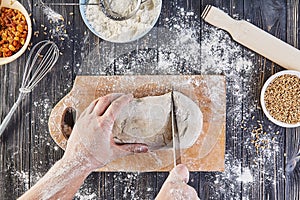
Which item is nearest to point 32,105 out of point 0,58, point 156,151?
point 0,58

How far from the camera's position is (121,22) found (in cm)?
134

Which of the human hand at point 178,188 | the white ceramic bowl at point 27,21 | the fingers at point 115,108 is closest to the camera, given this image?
the human hand at point 178,188

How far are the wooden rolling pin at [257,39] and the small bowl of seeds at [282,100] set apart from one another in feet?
0.14

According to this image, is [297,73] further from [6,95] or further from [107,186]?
[6,95]

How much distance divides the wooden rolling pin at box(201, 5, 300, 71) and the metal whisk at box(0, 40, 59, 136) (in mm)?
451

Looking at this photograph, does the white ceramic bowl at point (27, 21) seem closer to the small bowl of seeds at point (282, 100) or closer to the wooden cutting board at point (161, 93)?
the wooden cutting board at point (161, 93)

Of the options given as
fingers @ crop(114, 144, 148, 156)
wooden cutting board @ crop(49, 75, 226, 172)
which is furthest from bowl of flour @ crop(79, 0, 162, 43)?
fingers @ crop(114, 144, 148, 156)

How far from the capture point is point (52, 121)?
1367mm

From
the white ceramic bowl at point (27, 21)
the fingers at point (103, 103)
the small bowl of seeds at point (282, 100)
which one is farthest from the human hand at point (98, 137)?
the small bowl of seeds at point (282, 100)

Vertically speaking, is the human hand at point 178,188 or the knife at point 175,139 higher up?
the knife at point 175,139

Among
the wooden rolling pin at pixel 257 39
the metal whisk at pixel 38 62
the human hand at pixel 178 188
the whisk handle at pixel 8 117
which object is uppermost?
the wooden rolling pin at pixel 257 39

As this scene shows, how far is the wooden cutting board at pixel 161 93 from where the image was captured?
1.34 metres

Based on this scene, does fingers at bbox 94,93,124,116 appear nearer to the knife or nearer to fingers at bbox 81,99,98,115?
fingers at bbox 81,99,98,115

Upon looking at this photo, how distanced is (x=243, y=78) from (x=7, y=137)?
27.5 inches
